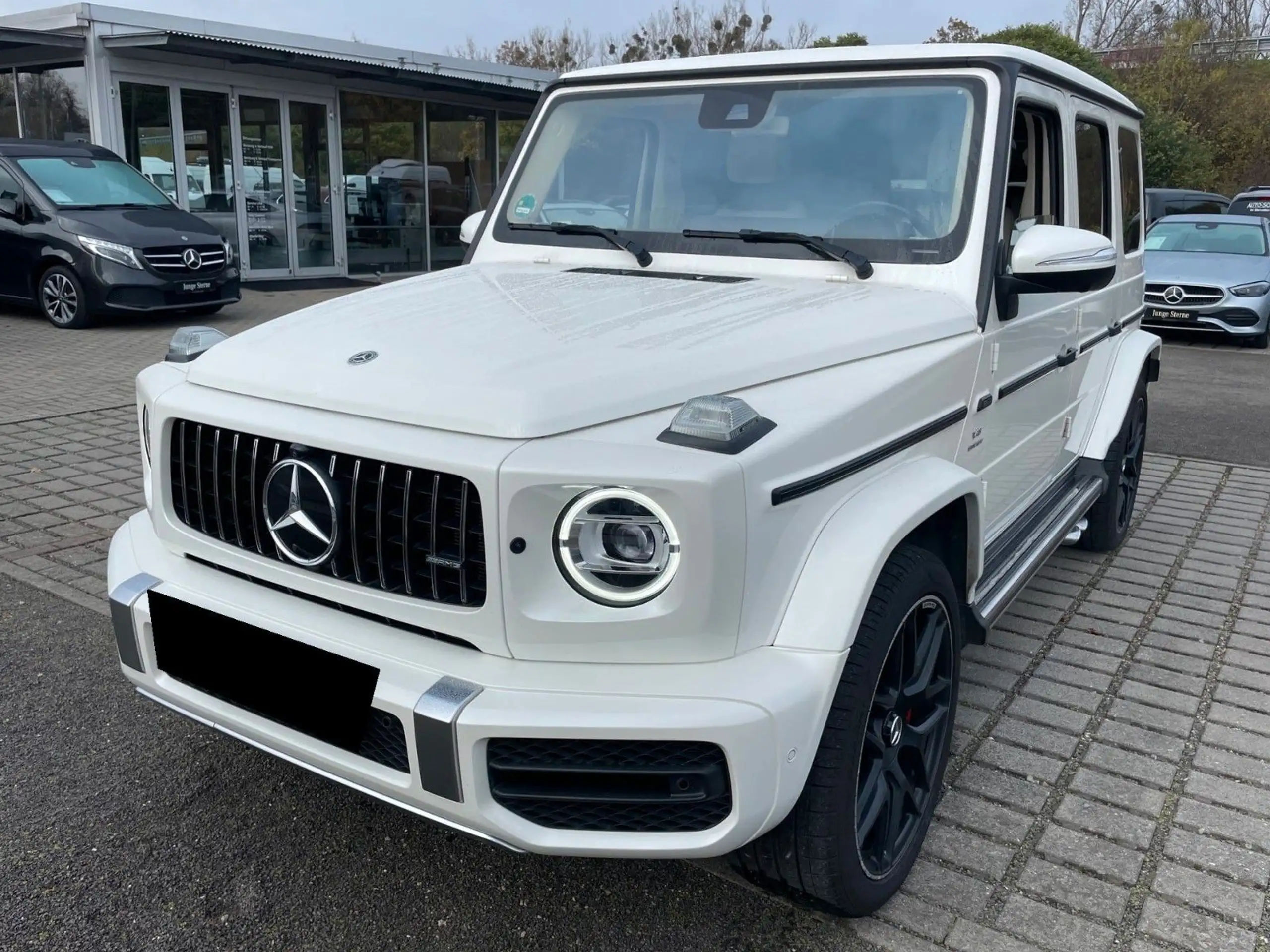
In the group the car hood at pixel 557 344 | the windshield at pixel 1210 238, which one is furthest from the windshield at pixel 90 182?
the windshield at pixel 1210 238

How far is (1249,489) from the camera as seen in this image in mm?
6648

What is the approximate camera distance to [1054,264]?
290 cm

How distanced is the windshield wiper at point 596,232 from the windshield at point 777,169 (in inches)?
0.9

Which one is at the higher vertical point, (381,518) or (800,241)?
(800,241)

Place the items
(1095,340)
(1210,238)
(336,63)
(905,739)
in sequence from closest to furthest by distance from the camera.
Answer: (905,739) < (1095,340) < (1210,238) < (336,63)

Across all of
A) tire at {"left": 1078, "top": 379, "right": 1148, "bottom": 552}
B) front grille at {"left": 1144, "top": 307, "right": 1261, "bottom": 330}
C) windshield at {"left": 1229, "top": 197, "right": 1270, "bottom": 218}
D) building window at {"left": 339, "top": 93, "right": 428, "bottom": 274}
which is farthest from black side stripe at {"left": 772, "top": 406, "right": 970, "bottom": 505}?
windshield at {"left": 1229, "top": 197, "right": 1270, "bottom": 218}

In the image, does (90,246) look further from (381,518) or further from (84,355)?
(381,518)

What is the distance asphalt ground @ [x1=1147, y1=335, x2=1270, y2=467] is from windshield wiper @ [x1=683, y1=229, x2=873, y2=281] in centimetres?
539

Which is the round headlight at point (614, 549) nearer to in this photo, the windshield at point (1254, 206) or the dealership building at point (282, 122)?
the dealership building at point (282, 122)

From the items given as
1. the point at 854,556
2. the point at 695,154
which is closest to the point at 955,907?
the point at 854,556

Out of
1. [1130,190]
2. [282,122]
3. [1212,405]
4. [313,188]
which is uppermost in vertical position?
[282,122]

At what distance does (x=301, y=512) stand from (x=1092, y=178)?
11.2ft

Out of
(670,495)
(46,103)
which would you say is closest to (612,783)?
(670,495)

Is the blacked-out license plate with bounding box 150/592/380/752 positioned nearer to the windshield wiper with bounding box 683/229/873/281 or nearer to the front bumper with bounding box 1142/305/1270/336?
the windshield wiper with bounding box 683/229/873/281
